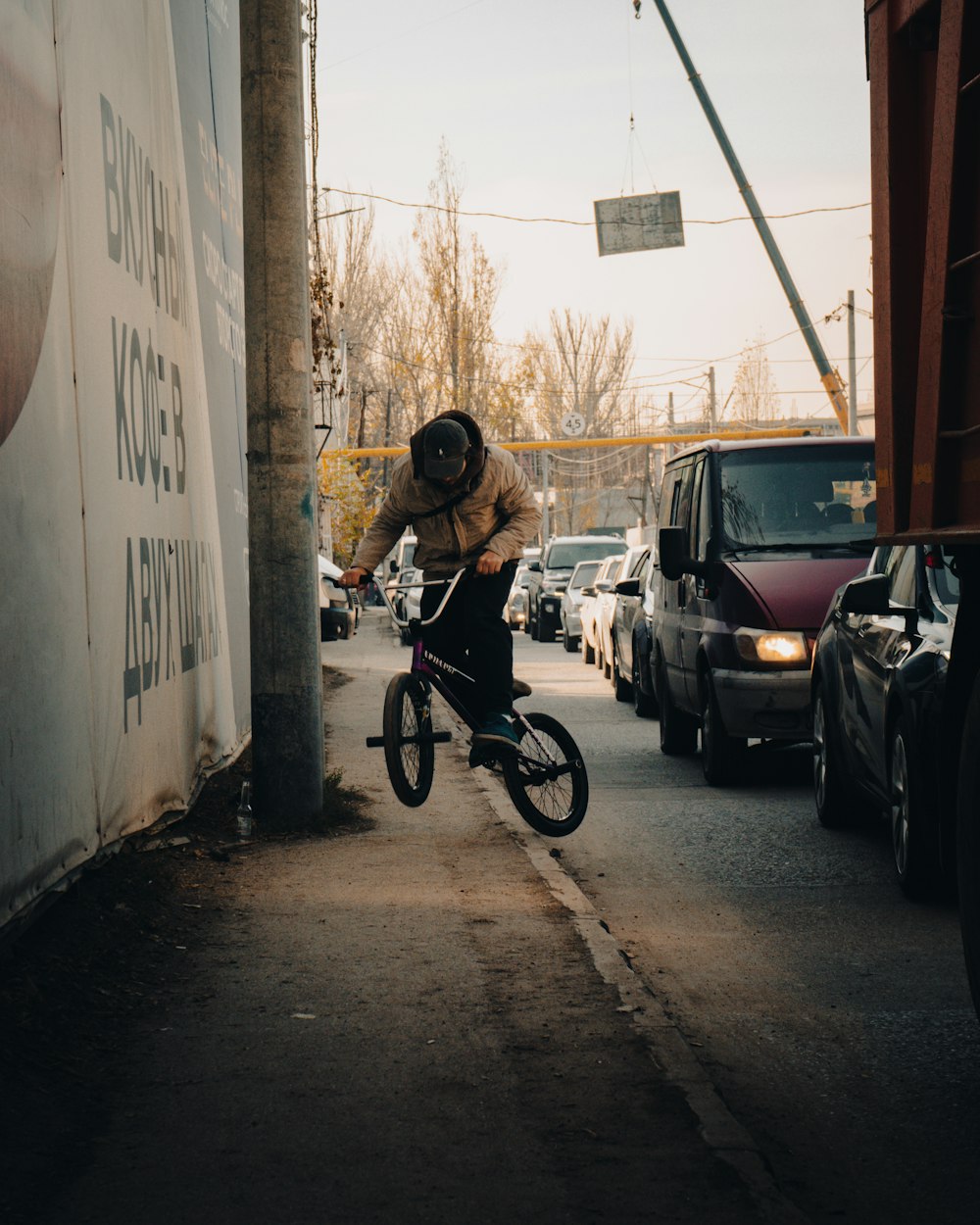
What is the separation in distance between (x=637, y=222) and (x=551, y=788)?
2492 centimetres

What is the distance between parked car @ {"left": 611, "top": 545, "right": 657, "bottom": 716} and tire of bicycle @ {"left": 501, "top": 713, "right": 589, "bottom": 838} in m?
5.75

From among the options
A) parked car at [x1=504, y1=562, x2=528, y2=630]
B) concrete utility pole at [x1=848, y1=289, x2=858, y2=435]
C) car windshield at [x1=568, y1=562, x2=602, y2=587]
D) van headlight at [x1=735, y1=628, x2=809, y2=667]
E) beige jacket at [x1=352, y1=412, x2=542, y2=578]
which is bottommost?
parked car at [x1=504, y1=562, x2=528, y2=630]

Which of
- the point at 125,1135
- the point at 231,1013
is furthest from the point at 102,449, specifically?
the point at 125,1135

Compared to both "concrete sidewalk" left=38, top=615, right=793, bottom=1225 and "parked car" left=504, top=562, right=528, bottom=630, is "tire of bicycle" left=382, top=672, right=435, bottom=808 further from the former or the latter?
"parked car" left=504, top=562, right=528, bottom=630

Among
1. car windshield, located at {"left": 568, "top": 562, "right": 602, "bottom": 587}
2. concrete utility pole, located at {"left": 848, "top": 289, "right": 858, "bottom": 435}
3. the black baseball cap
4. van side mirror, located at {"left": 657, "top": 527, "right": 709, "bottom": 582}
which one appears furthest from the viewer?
concrete utility pole, located at {"left": 848, "top": 289, "right": 858, "bottom": 435}

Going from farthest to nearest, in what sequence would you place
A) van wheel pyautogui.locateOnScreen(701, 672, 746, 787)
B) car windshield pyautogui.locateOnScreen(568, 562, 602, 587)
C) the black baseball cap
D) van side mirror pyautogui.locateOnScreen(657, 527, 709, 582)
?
car windshield pyautogui.locateOnScreen(568, 562, 602, 587)
van wheel pyautogui.locateOnScreen(701, 672, 746, 787)
van side mirror pyautogui.locateOnScreen(657, 527, 709, 582)
the black baseball cap

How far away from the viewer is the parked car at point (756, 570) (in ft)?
32.0

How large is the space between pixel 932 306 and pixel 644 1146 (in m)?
2.27

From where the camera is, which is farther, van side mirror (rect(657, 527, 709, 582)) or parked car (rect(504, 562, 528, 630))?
parked car (rect(504, 562, 528, 630))

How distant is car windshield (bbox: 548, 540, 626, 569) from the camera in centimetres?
3206

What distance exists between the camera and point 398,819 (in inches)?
337

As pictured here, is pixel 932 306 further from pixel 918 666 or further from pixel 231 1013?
pixel 231 1013

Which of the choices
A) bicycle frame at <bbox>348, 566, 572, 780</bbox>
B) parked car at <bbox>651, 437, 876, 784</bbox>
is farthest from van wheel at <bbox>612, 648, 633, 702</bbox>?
bicycle frame at <bbox>348, 566, 572, 780</bbox>

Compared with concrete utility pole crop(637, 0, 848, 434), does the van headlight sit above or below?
below
